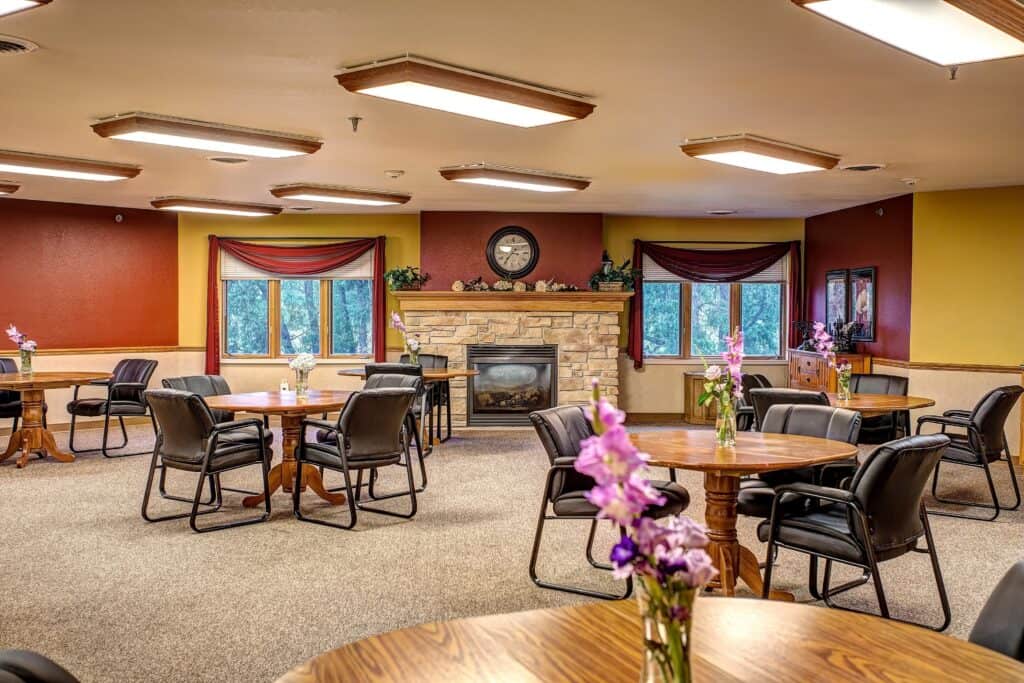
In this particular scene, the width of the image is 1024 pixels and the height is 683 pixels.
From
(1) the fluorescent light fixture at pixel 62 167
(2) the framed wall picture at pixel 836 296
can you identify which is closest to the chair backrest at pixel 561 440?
(1) the fluorescent light fixture at pixel 62 167

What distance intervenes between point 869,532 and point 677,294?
7.61 meters

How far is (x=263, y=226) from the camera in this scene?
1030 cm

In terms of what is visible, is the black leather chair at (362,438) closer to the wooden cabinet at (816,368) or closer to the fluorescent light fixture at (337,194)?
the fluorescent light fixture at (337,194)

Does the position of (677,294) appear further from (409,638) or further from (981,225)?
(409,638)

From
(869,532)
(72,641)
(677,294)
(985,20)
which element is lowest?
(72,641)

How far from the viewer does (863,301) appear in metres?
9.03

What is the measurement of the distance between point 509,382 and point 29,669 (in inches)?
330

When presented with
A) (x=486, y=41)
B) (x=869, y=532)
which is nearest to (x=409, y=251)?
(x=486, y=41)

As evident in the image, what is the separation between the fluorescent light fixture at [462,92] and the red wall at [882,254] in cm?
500

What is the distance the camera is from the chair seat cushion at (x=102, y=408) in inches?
309

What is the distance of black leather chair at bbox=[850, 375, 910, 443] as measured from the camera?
20.4ft

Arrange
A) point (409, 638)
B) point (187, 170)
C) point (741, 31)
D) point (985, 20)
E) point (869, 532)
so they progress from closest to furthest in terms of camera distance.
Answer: point (409, 638)
point (985, 20)
point (869, 532)
point (741, 31)
point (187, 170)

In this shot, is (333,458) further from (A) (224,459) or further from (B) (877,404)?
(B) (877,404)

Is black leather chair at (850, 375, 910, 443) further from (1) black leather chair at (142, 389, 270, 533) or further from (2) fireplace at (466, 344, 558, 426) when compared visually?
(1) black leather chair at (142, 389, 270, 533)
